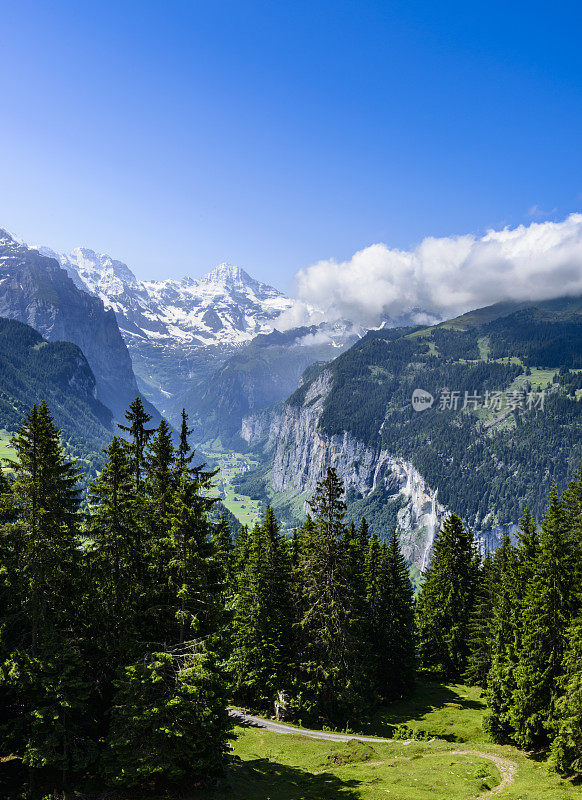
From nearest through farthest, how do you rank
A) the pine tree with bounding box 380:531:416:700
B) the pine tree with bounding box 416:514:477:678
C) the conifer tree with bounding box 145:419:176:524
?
the conifer tree with bounding box 145:419:176:524 → the pine tree with bounding box 380:531:416:700 → the pine tree with bounding box 416:514:477:678

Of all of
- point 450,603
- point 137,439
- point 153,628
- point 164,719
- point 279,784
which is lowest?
point 279,784

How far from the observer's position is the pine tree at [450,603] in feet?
229

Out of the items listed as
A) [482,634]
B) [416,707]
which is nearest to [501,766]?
[416,707]

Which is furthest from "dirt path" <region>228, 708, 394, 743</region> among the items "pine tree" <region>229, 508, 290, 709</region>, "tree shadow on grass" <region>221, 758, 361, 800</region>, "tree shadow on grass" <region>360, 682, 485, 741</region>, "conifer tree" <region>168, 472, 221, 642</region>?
"conifer tree" <region>168, 472, 221, 642</region>

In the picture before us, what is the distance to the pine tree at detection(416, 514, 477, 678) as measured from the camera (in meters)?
69.9

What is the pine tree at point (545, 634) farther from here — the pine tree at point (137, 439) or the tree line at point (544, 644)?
the pine tree at point (137, 439)

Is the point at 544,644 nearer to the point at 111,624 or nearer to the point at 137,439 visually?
the point at 111,624

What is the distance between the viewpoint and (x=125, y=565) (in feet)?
110

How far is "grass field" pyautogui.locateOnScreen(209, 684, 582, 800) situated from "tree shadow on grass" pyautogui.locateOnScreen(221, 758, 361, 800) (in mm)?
65

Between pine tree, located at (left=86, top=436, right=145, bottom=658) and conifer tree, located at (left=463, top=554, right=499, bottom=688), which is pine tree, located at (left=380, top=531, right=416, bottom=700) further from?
pine tree, located at (left=86, top=436, right=145, bottom=658)

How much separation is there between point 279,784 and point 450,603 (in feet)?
143

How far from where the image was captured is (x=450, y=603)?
70.4 meters

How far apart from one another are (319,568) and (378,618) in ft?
58.5

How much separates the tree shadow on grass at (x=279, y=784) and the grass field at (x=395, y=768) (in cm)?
7
